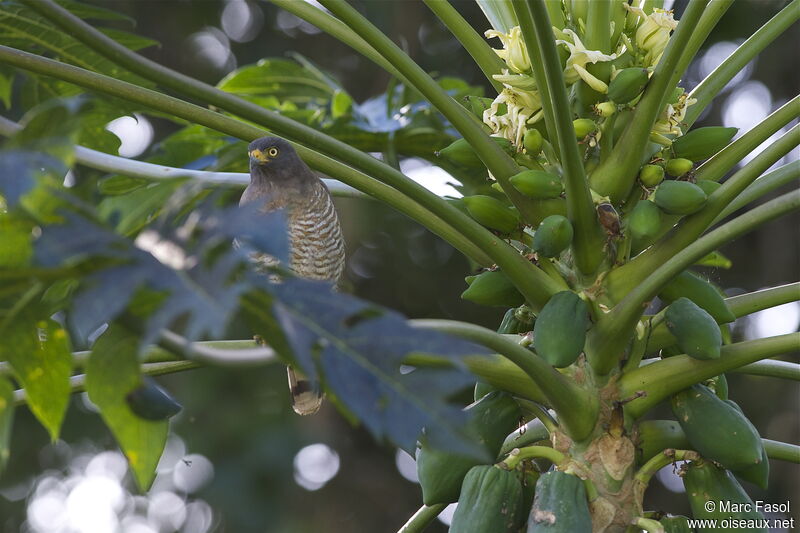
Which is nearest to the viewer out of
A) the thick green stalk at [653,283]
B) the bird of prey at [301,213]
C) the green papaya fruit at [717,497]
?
the thick green stalk at [653,283]

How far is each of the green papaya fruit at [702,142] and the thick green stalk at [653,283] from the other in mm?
302

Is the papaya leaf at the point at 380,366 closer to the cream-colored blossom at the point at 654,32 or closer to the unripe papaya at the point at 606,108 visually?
the unripe papaya at the point at 606,108

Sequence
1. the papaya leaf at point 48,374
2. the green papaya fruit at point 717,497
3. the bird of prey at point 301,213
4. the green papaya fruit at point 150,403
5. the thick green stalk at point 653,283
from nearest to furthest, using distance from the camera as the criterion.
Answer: the papaya leaf at point 48,374, the green papaya fruit at point 150,403, the thick green stalk at point 653,283, the green papaya fruit at point 717,497, the bird of prey at point 301,213

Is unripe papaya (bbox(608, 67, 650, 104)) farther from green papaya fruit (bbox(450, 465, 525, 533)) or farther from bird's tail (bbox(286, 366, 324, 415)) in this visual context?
bird's tail (bbox(286, 366, 324, 415))

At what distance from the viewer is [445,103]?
5.61ft

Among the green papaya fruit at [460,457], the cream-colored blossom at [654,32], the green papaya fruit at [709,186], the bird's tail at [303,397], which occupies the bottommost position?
the bird's tail at [303,397]

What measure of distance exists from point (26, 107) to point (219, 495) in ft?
10.2

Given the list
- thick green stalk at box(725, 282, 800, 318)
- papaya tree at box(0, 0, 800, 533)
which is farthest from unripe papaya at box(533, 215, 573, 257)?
thick green stalk at box(725, 282, 800, 318)

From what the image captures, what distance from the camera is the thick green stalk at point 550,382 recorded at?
4.47ft

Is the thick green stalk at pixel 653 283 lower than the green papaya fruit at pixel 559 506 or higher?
higher

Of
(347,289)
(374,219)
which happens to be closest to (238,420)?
(374,219)

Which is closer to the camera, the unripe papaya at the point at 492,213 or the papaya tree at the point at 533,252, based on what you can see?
the papaya tree at the point at 533,252

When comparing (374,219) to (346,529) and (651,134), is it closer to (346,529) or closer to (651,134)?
(346,529)

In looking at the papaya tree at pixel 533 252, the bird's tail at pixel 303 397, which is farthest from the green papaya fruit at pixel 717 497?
the bird's tail at pixel 303 397
